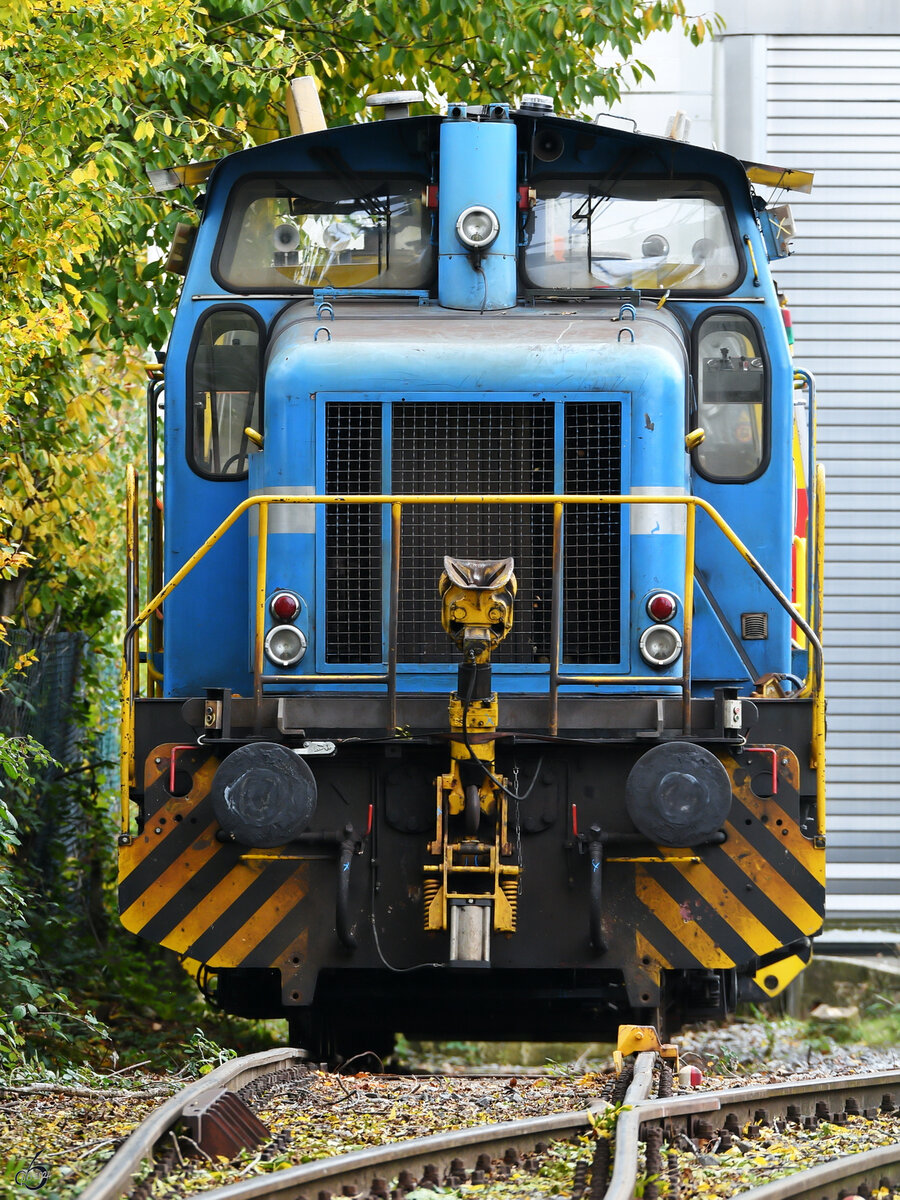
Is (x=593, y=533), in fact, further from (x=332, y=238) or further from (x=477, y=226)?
(x=332, y=238)

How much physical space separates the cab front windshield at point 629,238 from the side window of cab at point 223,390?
1.23 m

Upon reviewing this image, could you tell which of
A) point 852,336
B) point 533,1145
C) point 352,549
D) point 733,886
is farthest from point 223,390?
point 852,336

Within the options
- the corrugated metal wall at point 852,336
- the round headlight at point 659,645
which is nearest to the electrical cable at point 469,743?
the round headlight at point 659,645

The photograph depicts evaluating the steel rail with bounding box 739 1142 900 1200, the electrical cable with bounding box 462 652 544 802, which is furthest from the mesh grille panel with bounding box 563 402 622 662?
the steel rail with bounding box 739 1142 900 1200

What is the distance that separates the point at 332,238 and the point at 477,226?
0.68 metres

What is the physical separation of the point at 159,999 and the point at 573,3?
6628 mm

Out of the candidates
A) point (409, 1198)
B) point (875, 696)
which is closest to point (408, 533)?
point (409, 1198)

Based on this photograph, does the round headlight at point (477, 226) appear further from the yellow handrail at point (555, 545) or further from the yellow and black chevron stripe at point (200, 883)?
the yellow and black chevron stripe at point (200, 883)

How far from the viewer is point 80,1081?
573 cm

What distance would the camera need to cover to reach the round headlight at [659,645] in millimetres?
6031

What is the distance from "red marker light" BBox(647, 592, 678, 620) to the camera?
6.04 meters

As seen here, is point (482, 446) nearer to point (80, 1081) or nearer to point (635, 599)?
point (635, 599)

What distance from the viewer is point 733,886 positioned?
592 cm

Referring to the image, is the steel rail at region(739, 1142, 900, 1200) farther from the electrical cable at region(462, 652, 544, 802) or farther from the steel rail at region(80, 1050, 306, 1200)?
the electrical cable at region(462, 652, 544, 802)
